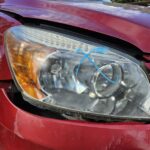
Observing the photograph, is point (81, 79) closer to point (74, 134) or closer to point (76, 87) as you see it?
point (76, 87)

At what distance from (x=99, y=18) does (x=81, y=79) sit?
311mm

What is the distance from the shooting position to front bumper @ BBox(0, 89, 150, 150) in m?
1.37

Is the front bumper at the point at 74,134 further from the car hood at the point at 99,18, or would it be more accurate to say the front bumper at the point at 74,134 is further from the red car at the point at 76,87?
the car hood at the point at 99,18

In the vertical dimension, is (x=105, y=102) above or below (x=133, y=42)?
below

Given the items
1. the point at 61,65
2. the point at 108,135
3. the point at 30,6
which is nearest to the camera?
the point at 108,135

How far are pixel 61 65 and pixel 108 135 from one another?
1.05ft

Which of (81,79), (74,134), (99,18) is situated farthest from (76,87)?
(99,18)

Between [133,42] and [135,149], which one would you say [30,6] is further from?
[135,149]

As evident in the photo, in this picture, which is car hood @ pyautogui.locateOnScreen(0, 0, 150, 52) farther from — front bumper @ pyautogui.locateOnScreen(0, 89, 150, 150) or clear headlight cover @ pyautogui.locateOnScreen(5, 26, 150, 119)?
front bumper @ pyautogui.locateOnScreen(0, 89, 150, 150)

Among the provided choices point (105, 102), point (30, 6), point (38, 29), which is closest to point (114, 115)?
point (105, 102)

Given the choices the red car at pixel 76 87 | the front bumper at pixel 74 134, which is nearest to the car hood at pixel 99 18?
the red car at pixel 76 87

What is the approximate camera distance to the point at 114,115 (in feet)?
4.71

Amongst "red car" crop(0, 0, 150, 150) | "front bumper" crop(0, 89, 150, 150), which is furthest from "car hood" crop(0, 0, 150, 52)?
"front bumper" crop(0, 89, 150, 150)

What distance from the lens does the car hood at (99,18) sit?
4.97 ft
